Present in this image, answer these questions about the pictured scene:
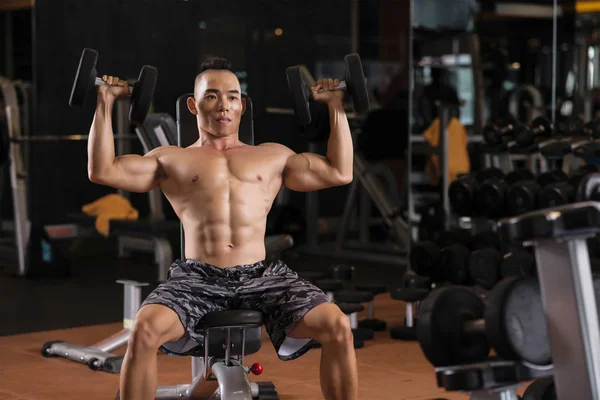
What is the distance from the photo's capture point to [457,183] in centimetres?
522

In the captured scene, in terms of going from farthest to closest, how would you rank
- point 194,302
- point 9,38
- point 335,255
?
1. point 335,255
2. point 9,38
3. point 194,302

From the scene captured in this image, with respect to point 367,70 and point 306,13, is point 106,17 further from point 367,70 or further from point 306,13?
point 367,70

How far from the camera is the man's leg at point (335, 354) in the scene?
2.63 metres

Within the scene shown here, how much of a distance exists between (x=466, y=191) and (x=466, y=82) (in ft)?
7.34

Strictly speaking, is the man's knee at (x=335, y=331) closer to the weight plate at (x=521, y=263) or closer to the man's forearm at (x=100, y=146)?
the man's forearm at (x=100, y=146)

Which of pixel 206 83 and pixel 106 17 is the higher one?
pixel 106 17

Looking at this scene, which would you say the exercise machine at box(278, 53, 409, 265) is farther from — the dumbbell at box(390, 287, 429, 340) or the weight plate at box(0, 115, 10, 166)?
the weight plate at box(0, 115, 10, 166)

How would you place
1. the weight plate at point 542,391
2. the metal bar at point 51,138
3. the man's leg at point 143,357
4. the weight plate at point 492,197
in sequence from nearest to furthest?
Result: 1. the weight plate at point 542,391
2. the man's leg at point 143,357
3. the metal bar at point 51,138
4. the weight plate at point 492,197

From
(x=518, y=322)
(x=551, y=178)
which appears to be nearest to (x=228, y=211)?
(x=518, y=322)

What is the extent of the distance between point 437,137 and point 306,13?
1.74 metres

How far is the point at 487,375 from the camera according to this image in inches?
71.9

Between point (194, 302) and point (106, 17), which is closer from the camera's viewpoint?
point (194, 302)

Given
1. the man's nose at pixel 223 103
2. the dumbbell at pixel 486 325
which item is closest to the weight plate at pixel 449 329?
the dumbbell at pixel 486 325

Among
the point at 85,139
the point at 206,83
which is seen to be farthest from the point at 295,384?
the point at 85,139
